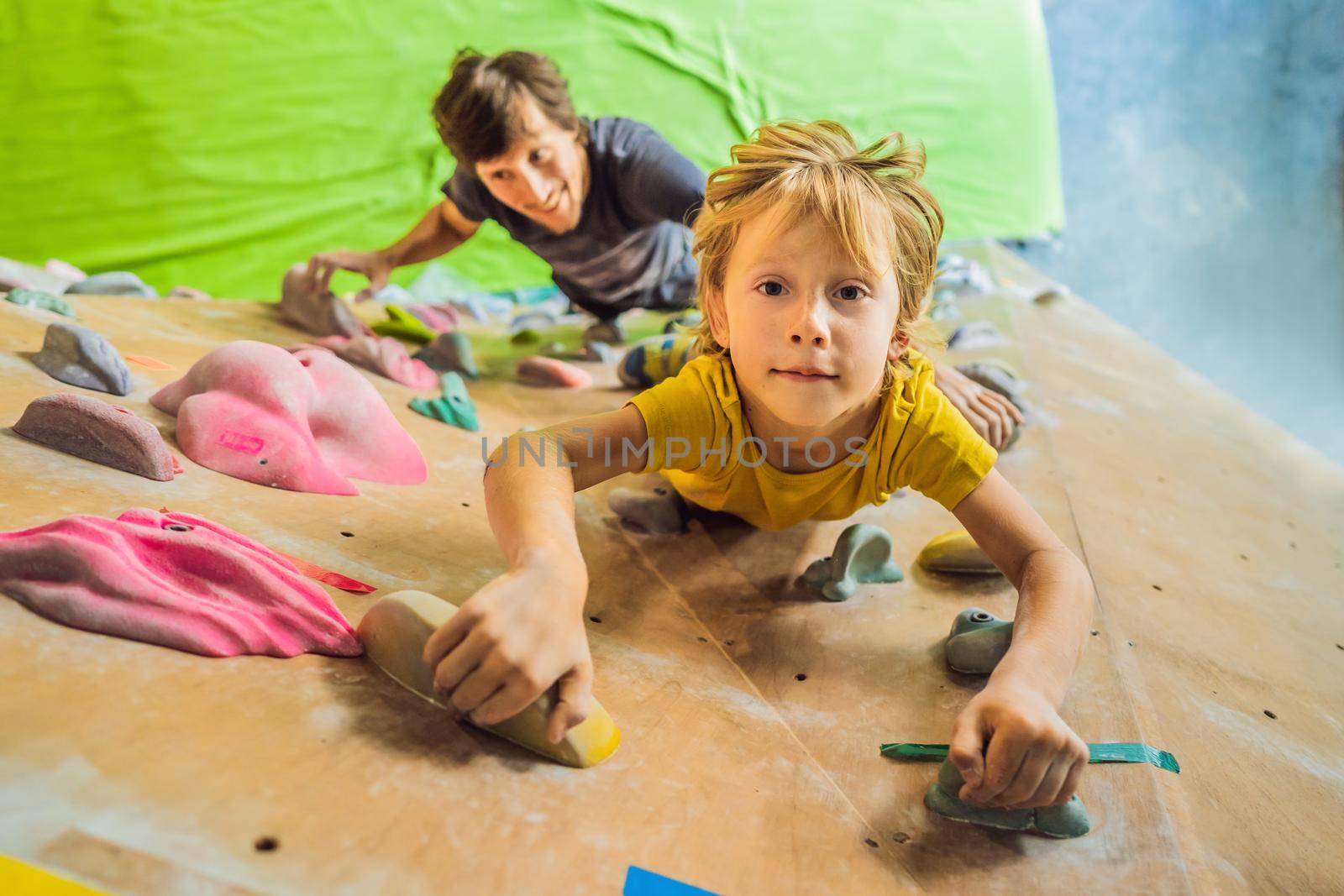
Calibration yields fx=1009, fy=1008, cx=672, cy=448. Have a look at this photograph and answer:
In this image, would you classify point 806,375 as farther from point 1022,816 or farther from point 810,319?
point 1022,816

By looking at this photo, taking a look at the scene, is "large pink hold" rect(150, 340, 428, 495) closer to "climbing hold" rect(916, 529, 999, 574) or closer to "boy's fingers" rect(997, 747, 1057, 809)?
"climbing hold" rect(916, 529, 999, 574)

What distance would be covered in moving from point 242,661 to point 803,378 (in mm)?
573

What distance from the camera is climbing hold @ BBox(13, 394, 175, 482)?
1067 mm

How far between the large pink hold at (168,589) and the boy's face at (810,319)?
480mm

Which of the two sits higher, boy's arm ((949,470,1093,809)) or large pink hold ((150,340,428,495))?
boy's arm ((949,470,1093,809))

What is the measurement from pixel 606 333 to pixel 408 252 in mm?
507

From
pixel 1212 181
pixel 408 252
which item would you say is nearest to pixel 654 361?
pixel 408 252

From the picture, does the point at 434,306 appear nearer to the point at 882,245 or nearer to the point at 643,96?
the point at 643,96

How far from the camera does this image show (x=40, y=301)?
5.33ft

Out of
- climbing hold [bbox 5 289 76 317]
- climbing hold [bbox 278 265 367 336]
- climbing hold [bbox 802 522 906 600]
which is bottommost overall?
climbing hold [bbox 278 265 367 336]

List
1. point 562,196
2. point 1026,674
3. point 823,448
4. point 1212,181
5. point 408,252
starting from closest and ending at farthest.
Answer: point 1026,674 → point 823,448 → point 562,196 → point 408,252 → point 1212,181

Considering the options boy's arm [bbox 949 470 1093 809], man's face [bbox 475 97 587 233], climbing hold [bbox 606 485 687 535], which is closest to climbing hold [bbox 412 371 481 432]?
climbing hold [bbox 606 485 687 535]

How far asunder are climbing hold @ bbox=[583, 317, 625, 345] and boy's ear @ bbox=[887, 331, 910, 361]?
136cm

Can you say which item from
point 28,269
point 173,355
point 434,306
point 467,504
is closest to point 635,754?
point 467,504
